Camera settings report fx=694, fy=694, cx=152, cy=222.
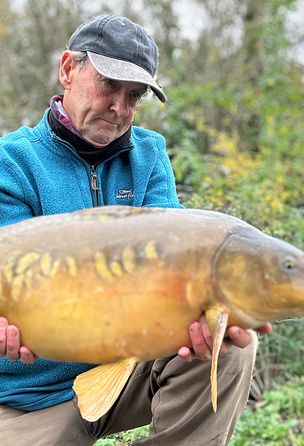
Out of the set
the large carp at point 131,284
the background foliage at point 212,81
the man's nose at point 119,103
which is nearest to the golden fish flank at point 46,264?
the large carp at point 131,284

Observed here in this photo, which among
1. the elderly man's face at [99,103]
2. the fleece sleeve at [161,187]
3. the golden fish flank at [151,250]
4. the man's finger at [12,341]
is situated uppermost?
the elderly man's face at [99,103]

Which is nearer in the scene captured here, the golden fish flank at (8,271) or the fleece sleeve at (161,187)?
the golden fish flank at (8,271)

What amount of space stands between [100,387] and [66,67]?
1012 mm

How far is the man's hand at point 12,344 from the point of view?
5.20 feet

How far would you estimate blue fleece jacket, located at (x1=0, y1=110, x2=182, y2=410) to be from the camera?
1902 millimetres

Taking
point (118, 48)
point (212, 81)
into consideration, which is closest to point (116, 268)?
point (118, 48)

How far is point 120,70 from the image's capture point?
197 cm

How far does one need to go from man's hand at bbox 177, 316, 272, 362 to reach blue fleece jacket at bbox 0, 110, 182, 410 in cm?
46

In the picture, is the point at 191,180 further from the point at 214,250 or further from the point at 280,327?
the point at 214,250

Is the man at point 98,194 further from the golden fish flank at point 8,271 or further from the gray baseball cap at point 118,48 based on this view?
the golden fish flank at point 8,271

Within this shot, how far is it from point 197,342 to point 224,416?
43cm

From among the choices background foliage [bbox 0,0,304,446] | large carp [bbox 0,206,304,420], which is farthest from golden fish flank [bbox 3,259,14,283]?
background foliage [bbox 0,0,304,446]

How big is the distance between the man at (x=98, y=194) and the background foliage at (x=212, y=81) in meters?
1.59

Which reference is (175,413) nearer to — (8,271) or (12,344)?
(12,344)
